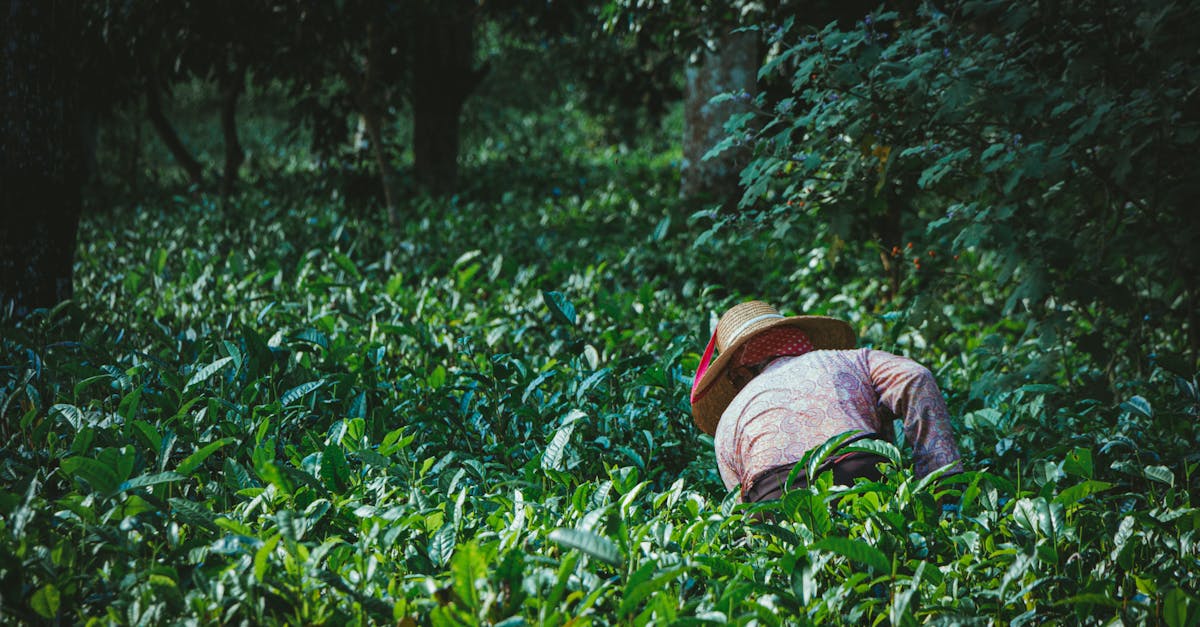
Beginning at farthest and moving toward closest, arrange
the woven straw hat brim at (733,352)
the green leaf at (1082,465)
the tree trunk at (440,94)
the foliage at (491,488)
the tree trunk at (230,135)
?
the tree trunk at (440,94)
the tree trunk at (230,135)
the woven straw hat brim at (733,352)
the green leaf at (1082,465)
the foliage at (491,488)

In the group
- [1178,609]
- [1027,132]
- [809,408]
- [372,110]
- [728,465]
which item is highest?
[372,110]

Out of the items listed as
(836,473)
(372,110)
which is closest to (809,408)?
(836,473)

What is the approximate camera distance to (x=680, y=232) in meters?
8.08

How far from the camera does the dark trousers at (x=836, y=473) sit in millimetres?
2781

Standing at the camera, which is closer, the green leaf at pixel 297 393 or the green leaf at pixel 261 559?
the green leaf at pixel 261 559

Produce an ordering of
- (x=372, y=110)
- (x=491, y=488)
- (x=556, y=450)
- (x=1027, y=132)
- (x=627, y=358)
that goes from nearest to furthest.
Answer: (x=556, y=450), (x=491, y=488), (x=627, y=358), (x=1027, y=132), (x=372, y=110)

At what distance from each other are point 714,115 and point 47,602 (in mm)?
7270

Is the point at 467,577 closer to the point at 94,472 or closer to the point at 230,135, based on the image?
the point at 94,472

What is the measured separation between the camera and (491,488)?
9.80 ft

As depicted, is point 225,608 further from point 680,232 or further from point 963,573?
point 680,232

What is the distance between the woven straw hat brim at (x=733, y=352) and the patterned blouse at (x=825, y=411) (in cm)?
18

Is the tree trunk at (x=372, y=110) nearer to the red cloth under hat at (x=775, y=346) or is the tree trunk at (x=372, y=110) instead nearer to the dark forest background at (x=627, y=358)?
the dark forest background at (x=627, y=358)

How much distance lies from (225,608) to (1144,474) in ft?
8.05

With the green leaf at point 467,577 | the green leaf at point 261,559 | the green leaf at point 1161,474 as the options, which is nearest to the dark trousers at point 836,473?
the green leaf at point 1161,474
